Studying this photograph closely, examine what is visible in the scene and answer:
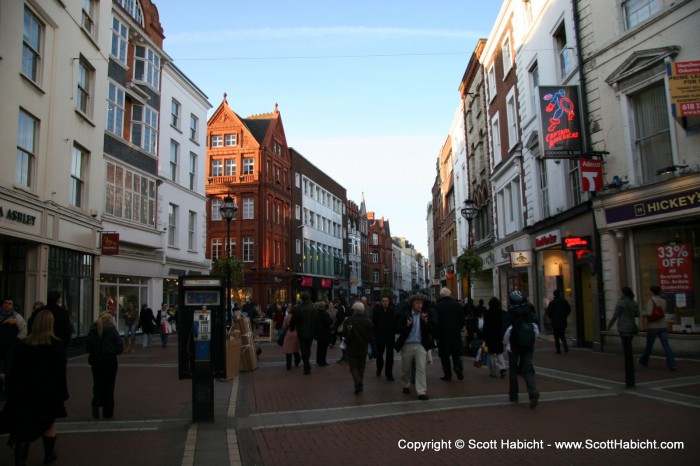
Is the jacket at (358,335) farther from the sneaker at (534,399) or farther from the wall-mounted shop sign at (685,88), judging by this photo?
the wall-mounted shop sign at (685,88)

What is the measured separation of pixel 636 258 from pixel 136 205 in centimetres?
1981

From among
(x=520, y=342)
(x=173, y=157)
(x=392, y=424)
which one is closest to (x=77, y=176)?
(x=173, y=157)

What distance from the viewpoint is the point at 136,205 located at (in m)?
24.2

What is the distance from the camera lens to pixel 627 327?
33.8 feet

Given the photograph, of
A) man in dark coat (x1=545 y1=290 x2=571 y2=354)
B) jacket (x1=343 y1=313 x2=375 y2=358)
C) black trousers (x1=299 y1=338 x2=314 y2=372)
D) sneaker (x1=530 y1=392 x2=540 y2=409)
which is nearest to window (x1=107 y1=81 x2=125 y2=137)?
black trousers (x1=299 y1=338 x2=314 y2=372)

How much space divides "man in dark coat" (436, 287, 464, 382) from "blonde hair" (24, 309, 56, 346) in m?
6.99

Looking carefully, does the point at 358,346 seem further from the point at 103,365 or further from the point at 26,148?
the point at 26,148

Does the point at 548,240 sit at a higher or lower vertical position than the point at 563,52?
lower

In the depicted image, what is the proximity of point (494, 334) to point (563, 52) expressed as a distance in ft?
36.6

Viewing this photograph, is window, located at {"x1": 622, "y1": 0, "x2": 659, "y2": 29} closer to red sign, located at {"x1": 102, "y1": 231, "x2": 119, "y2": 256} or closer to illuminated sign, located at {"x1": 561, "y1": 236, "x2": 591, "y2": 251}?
illuminated sign, located at {"x1": 561, "y1": 236, "x2": 591, "y2": 251}

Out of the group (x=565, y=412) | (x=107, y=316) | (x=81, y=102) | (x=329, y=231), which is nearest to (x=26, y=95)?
(x=81, y=102)

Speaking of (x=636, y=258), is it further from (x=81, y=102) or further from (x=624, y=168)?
(x=81, y=102)

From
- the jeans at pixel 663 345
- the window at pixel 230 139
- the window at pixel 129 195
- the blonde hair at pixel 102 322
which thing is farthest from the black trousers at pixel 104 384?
the window at pixel 230 139

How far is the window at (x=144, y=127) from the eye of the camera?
24391mm
